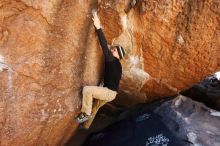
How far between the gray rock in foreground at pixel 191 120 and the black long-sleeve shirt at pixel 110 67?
1020 millimetres

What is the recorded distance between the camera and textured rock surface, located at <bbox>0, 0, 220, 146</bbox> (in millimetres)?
4453

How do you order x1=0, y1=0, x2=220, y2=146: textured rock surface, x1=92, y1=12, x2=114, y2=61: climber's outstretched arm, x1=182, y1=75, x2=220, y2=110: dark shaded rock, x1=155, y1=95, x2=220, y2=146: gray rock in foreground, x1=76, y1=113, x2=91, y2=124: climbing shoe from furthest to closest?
x1=182, y1=75, x2=220, y2=110: dark shaded rock → x1=155, y1=95, x2=220, y2=146: gray rock in foreground → x1=76, y1=113, x2=91, y2=124: climbing shoe → x1=92, y1=12, x2=114, y2=61: climber's outstretched arm → x1=0, y1=0, x2=220, y2=146: textured rock surface

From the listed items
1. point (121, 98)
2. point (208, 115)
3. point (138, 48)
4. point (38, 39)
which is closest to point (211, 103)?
point (208, 115)

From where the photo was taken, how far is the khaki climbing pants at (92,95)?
15.8 feet

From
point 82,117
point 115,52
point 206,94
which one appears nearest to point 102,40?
point 115,52

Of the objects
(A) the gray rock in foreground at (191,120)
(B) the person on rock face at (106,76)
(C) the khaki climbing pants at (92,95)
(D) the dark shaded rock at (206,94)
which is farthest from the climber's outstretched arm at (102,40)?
(D) the dark shaded rock at (206,94)

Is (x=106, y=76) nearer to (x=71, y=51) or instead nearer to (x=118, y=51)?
(x=118, y=51)

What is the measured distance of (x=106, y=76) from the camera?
4965mm

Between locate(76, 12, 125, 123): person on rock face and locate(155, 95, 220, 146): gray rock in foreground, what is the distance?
3.35ft

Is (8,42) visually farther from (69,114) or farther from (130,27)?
(130,27)

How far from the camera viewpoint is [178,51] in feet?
16.3

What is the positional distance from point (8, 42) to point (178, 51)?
6.76ft

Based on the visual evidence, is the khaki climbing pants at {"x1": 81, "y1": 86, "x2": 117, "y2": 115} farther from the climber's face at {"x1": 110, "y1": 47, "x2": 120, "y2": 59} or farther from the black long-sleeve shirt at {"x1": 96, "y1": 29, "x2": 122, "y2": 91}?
the climber's face at {"x1": 110, "y1": 47, "x2": 120, "y2": 59}

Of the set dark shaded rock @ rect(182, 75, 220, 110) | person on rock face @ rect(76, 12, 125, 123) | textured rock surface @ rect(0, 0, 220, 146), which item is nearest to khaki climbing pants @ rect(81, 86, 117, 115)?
person on rock face @ rect(76, 12, 125, 123)
